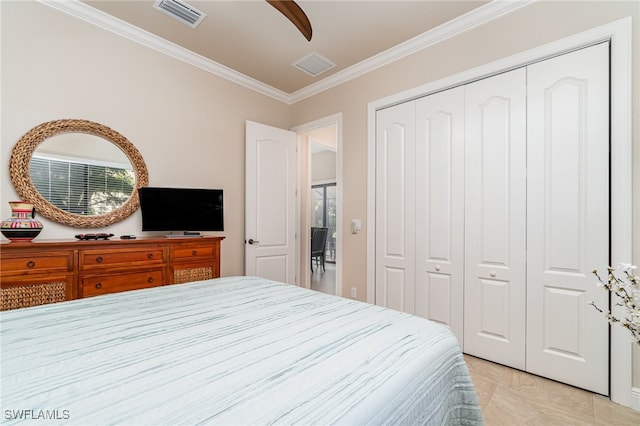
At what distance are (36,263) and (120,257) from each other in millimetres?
466

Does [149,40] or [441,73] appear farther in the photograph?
[149,40]

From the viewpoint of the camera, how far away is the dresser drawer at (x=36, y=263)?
1788 mm

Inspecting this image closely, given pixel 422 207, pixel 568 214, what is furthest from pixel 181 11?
pixel 568 214

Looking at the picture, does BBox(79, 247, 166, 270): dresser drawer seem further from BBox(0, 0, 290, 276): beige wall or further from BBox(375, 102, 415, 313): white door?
BBox(375, 102, 415, 313): white door

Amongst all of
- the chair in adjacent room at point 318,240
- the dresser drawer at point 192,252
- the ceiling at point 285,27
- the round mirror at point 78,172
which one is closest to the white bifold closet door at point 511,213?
the ceiling at point 285,27

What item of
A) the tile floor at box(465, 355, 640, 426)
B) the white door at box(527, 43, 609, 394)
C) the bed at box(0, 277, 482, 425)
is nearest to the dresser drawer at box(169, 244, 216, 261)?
the bed at box(0, 277, 482, 425)

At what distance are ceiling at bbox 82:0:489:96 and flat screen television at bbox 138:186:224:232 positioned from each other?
1.49 m

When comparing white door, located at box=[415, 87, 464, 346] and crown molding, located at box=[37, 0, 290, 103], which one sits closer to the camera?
crown molding, located at box=[37, 0, 290, 103]

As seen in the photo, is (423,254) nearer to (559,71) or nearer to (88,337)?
(559,71)

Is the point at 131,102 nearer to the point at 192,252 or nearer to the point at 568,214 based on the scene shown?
the point at 192,252

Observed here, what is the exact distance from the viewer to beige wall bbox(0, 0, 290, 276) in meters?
2.13

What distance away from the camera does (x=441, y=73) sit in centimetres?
265

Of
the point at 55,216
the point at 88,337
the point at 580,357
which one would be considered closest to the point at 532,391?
the point at 580,357

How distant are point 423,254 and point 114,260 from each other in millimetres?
2642
